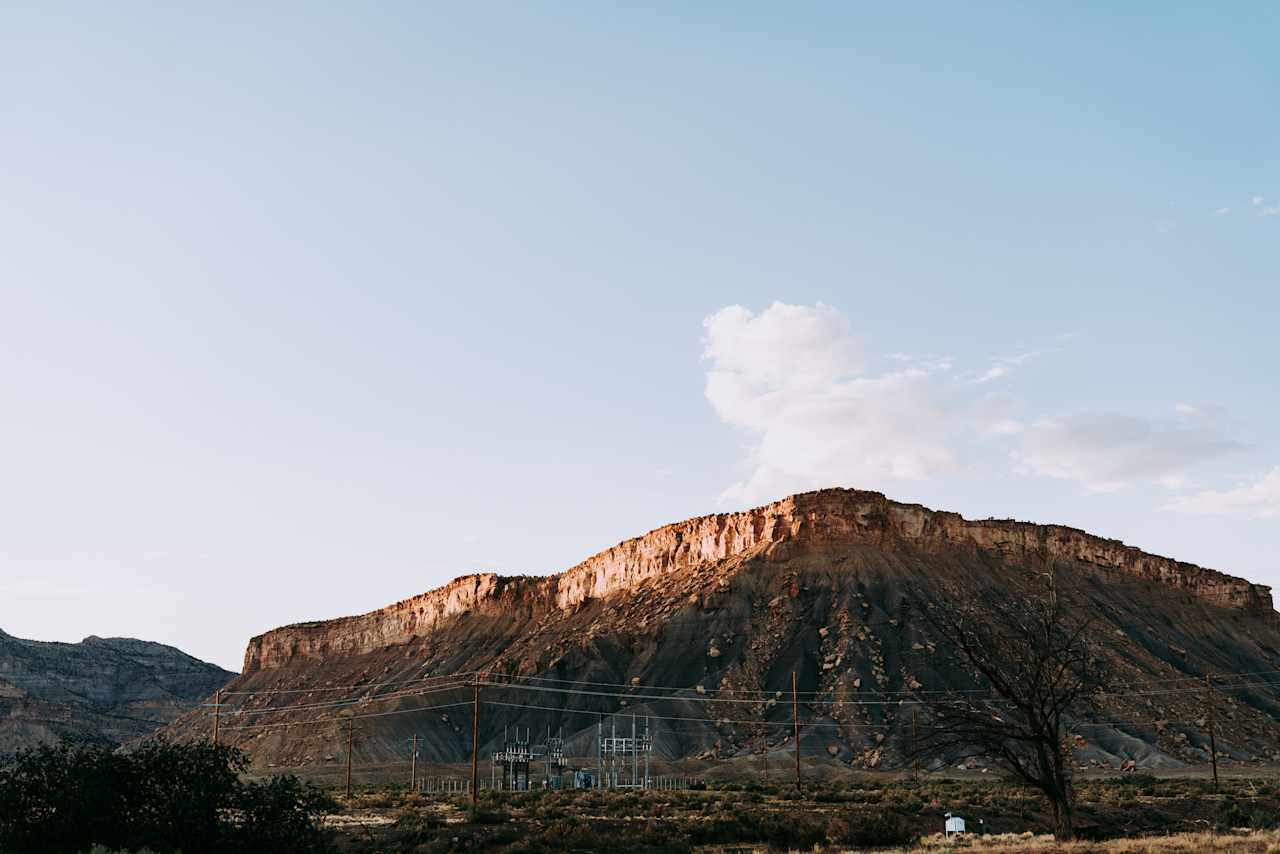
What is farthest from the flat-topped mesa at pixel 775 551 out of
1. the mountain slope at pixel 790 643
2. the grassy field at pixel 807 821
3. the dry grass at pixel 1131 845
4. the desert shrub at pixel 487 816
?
Answer: the dry grass at pixel 1131 845

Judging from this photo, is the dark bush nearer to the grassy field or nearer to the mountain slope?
the grassy field

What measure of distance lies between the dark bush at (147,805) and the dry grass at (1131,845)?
14.7 m

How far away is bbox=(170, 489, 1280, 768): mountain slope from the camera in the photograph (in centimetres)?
8488

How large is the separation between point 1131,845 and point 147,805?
20.7 metres

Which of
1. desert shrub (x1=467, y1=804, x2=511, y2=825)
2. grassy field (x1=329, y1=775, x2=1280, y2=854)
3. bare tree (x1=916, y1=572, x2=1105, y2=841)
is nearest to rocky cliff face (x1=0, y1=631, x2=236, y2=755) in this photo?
grassy field (x1=329, y1=775, x2=1280, y2=854)

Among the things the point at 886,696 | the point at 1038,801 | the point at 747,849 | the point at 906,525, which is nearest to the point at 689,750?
the point at 886,696

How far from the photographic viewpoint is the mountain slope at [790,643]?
84.9 meters

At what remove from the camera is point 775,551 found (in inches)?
4141

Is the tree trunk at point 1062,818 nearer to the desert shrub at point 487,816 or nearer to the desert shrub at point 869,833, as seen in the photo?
the desert shrub at point 869,833

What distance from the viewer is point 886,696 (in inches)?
3290

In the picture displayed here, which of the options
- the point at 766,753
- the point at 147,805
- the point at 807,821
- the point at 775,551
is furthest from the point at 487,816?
the point at 775,551

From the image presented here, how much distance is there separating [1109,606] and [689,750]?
47.3 meters

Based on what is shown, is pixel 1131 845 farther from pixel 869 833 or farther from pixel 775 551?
pixel 775 551

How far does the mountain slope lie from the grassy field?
25.7 m
